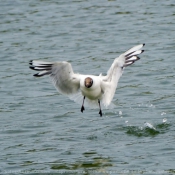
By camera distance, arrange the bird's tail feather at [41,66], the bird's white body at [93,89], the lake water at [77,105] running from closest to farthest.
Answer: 1. the lake water at [77,105]
2. the bird's tail feather at [41,66]
3. the bird's white body at [93,89]

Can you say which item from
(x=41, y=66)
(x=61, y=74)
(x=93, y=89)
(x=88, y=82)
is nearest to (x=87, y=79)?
(x=88, y=82)

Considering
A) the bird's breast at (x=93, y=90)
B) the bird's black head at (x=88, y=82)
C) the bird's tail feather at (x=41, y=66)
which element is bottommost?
the bird's breast at (x=93, y=90)

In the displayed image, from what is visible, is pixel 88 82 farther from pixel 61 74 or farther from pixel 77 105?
pixel 77 105

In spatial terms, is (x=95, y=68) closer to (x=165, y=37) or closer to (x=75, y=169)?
(x=165, y=37)

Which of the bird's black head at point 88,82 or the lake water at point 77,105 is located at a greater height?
the bird's black head at point 88,82

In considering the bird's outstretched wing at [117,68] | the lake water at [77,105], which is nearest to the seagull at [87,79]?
the bird's outstretched wing at [117,68]

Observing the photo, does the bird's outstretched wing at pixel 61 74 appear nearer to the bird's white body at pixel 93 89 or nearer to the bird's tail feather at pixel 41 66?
the bird's tail feather at pixel 41 66

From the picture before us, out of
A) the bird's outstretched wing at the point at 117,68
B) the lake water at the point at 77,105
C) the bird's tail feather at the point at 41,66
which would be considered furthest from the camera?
the bird's tail feather at the point at 41,66

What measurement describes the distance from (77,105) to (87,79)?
306 cm

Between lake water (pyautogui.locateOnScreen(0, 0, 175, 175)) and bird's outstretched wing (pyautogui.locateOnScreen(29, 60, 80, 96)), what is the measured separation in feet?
3.05

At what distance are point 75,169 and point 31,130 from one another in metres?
2.37

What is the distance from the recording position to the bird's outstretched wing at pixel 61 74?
1310 centimetres

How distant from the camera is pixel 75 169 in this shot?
12281mm

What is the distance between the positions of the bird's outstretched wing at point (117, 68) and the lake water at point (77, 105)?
101cm
